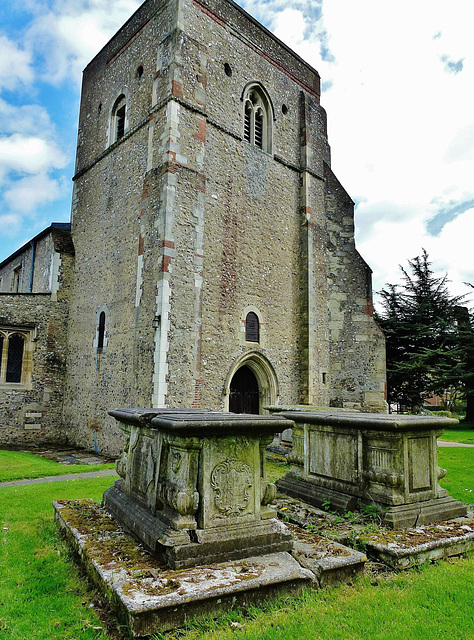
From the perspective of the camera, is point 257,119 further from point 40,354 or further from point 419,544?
point 419,544

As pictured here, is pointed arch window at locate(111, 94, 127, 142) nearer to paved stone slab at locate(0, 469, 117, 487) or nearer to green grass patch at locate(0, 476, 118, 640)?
paved stone slab at locate(0, 469, 117, 487)

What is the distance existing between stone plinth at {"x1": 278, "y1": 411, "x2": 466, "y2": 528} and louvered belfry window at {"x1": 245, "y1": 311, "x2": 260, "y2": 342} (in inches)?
305

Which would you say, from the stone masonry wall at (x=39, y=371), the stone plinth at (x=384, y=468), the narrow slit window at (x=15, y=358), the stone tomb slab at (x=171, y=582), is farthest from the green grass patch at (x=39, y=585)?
the narrow slit window at (x=15, y=358)

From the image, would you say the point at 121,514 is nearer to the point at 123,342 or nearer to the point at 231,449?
the point at 231,449

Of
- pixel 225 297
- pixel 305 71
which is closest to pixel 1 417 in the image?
pixel 225 297

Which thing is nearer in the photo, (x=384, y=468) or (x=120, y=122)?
(x=384, y=468)

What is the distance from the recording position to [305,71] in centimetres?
1741

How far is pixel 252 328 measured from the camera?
13.8 meters

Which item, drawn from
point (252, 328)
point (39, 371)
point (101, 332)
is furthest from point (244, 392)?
point (39, 371)

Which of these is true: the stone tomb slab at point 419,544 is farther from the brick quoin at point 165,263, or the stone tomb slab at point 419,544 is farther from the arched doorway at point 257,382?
the arched doorway at point 257,382

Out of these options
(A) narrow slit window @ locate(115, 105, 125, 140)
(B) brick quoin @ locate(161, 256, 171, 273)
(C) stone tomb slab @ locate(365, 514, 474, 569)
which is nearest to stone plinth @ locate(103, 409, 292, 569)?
(C) stone tomb slab @ locate(365, 514, 474, 569)

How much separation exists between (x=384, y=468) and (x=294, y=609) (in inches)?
86.3

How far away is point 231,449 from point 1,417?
12.6 m

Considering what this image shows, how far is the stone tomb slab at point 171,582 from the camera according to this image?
2835 mm
